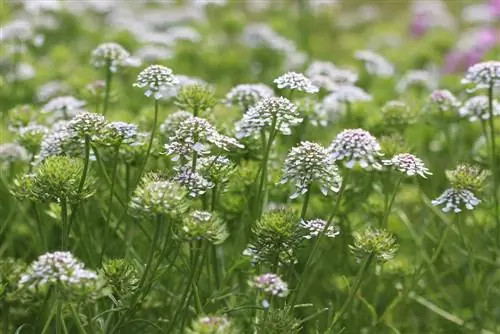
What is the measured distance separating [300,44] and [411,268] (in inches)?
80.8

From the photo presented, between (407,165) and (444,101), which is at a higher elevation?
(444,101)

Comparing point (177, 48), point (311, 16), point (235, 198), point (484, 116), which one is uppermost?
point (311, 16)

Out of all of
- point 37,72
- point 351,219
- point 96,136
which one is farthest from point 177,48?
point 96,136

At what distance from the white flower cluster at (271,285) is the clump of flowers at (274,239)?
142 mm

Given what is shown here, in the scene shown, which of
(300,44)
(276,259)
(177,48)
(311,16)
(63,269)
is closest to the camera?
(63,269)

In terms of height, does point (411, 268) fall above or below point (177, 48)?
below

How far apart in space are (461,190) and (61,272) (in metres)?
0.83

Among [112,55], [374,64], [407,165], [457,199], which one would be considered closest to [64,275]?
[407,165]

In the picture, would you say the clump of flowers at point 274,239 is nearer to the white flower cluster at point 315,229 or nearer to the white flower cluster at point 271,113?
the white flower cluster at point 315,229

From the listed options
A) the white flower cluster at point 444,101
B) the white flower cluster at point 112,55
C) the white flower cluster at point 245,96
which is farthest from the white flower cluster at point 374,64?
the white flower cluster at point 112,55

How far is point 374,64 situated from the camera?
299cm

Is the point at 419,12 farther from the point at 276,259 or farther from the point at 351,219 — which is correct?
the point at 276,259

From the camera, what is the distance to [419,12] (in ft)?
14.3

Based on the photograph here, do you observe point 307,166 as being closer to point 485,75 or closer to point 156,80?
point 156,80
